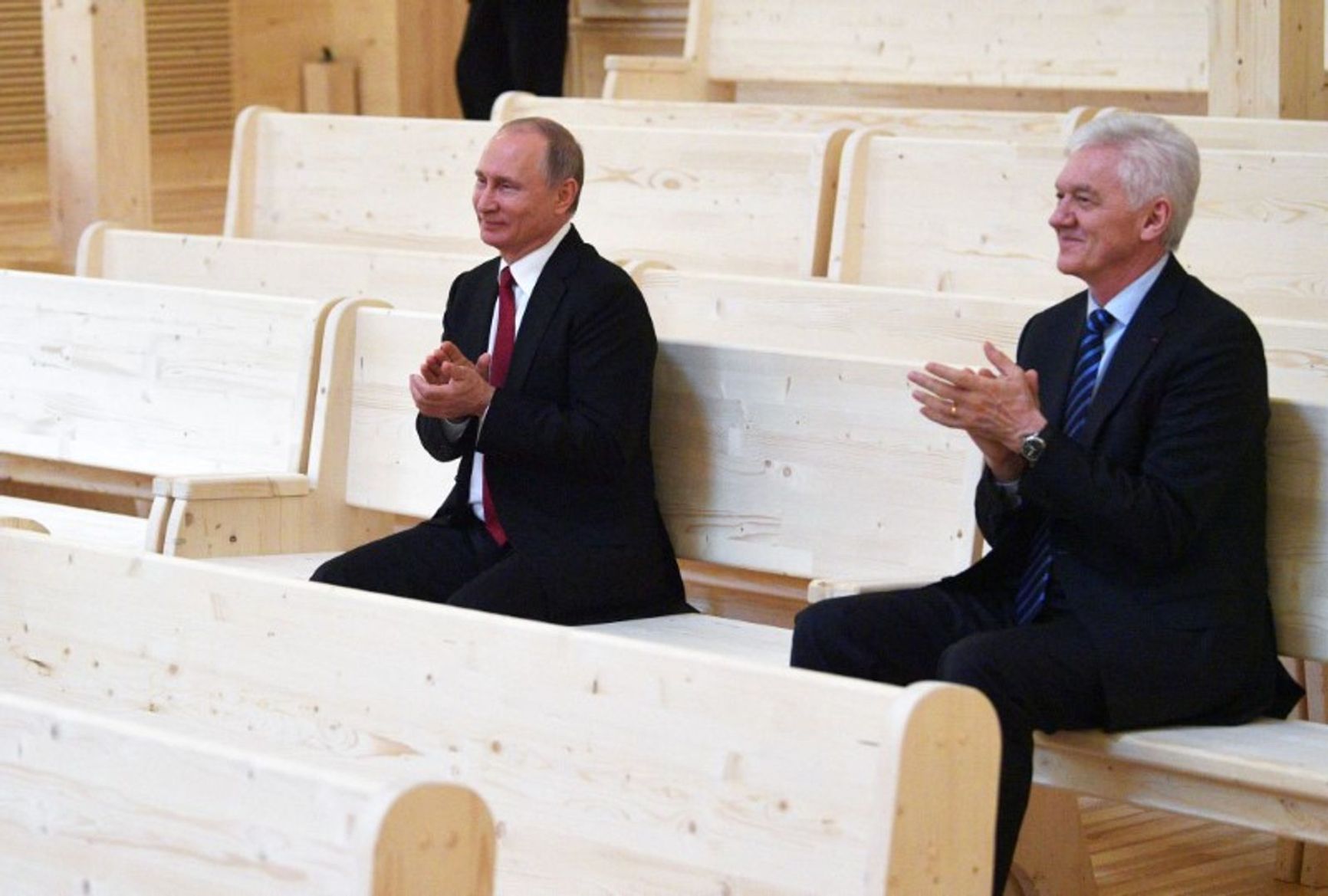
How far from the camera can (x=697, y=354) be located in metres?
3.43

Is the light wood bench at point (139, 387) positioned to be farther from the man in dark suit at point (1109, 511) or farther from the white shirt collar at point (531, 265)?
the man in dark suit at point (1109, 511)

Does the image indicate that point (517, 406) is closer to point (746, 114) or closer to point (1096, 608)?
point (1096, 608)

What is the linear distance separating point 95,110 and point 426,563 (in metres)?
3.03

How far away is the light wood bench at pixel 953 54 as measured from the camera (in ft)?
19.9

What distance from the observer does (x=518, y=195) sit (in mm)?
3352

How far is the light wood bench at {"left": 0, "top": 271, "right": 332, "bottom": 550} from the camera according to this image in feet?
13.1

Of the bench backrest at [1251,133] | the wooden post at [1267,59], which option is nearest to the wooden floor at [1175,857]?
the bench backrest at [1251,133]

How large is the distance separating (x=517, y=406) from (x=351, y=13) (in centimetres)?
583

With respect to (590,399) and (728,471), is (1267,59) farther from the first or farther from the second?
(590,399)

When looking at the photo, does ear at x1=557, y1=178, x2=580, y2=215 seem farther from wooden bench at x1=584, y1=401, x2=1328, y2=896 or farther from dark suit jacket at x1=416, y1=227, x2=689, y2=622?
wooden bench at x1=584, y1=401, x2=1328, y2=896

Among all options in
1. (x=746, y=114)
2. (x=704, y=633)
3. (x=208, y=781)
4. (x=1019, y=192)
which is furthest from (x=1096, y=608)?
(x=746, y=114)

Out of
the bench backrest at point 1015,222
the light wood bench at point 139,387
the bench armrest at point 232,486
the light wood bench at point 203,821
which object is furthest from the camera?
the bench backrest at point 1015,222

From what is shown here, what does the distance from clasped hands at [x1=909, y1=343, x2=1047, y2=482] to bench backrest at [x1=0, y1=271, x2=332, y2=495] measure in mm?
1503

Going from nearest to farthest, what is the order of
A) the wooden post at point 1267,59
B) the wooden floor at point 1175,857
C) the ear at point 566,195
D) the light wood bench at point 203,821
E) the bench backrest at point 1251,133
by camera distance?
the light wood bench at point 203,821 < the wooden floor at point 1175,857 < the ear at point 566,195 < the bench backrest at point 1251,133 < the wooden post at point 1267,59
